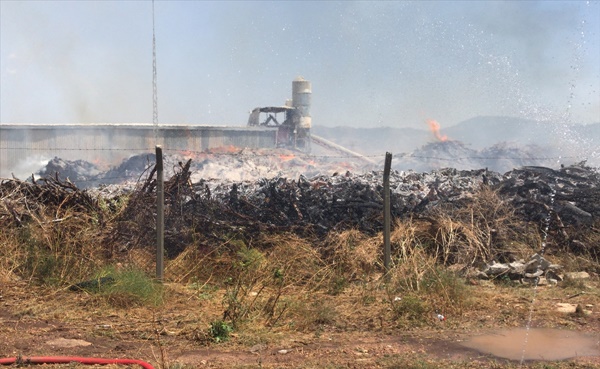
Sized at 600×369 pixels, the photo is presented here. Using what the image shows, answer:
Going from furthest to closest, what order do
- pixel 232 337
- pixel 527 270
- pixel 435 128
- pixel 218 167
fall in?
pixel 435 128 < pixel 218 167 < pixel 527 270 < pixel 232 337

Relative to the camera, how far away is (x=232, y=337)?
6.33 m

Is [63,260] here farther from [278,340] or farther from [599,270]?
[599,270]

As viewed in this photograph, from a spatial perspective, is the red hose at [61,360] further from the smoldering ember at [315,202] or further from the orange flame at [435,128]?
the orange flame at [435,128]

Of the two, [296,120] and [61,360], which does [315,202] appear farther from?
[296,120]

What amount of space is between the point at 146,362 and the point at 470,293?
4198 millimetres

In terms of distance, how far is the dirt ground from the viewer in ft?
18.7

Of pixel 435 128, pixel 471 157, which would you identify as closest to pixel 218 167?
pixel 471 157

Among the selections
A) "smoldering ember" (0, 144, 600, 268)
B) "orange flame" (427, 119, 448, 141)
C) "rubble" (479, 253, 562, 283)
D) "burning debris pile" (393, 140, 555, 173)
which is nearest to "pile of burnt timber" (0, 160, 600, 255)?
"smoldering ember" (0, 144, 600, 268)

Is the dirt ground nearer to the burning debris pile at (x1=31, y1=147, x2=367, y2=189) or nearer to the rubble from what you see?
the rubble

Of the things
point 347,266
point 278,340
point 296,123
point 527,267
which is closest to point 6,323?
point 278,340

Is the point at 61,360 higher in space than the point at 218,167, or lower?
higher

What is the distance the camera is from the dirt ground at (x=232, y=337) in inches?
224

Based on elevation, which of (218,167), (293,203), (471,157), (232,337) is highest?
(293,203)

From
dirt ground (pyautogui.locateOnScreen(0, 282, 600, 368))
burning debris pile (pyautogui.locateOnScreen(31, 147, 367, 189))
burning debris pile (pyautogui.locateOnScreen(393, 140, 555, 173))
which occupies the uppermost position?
burning debris pile (pyautogui.locateOnScreen(393, 140, 555, 173))
